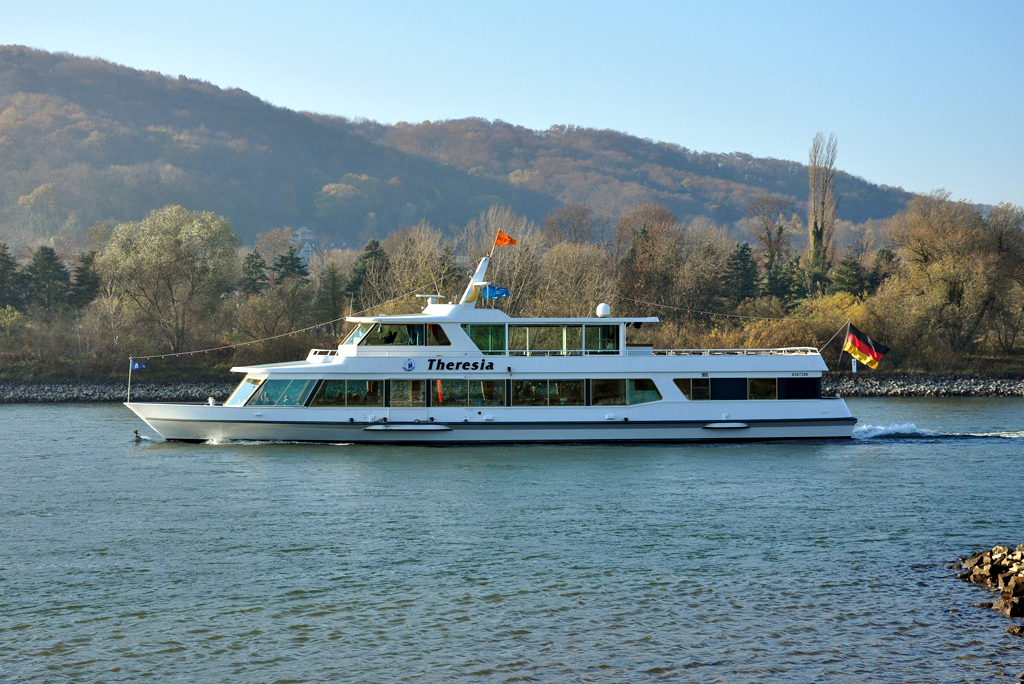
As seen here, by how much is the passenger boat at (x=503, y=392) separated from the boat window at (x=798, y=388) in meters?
0.03

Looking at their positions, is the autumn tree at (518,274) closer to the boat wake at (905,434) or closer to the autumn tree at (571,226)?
the boat wake at (905,434)

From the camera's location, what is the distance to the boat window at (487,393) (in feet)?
86.5

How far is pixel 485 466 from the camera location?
2369 cm

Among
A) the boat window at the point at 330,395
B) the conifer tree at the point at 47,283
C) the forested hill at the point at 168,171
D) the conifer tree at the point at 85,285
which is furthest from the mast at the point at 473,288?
the forested hill at the point at 168,171

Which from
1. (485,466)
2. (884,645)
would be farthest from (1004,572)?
(485,466)

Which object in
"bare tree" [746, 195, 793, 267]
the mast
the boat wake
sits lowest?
the boat wake

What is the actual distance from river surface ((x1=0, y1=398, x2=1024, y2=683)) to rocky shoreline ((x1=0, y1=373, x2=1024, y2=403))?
81.9ft

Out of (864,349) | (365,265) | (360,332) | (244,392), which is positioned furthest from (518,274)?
(244,392)

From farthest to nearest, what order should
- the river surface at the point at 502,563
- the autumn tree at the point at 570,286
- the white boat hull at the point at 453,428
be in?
the autumn tree at the point at 570,286
the white boat hull at the point at 453,428
the river surface at the point at 502,563

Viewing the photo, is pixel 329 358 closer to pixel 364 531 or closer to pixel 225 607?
pixel 364 531

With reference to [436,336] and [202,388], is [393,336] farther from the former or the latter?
[202,388]

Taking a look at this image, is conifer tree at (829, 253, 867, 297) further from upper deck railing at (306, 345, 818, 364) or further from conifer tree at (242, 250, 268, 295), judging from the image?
conifer tree at (242, 250, 268, 295)

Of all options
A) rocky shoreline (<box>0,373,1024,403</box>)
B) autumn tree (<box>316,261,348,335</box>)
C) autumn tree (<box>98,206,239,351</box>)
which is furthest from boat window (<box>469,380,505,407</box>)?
autumn tree (<box>98,206,239,351</box>)

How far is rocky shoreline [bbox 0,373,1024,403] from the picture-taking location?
49.5 meters
